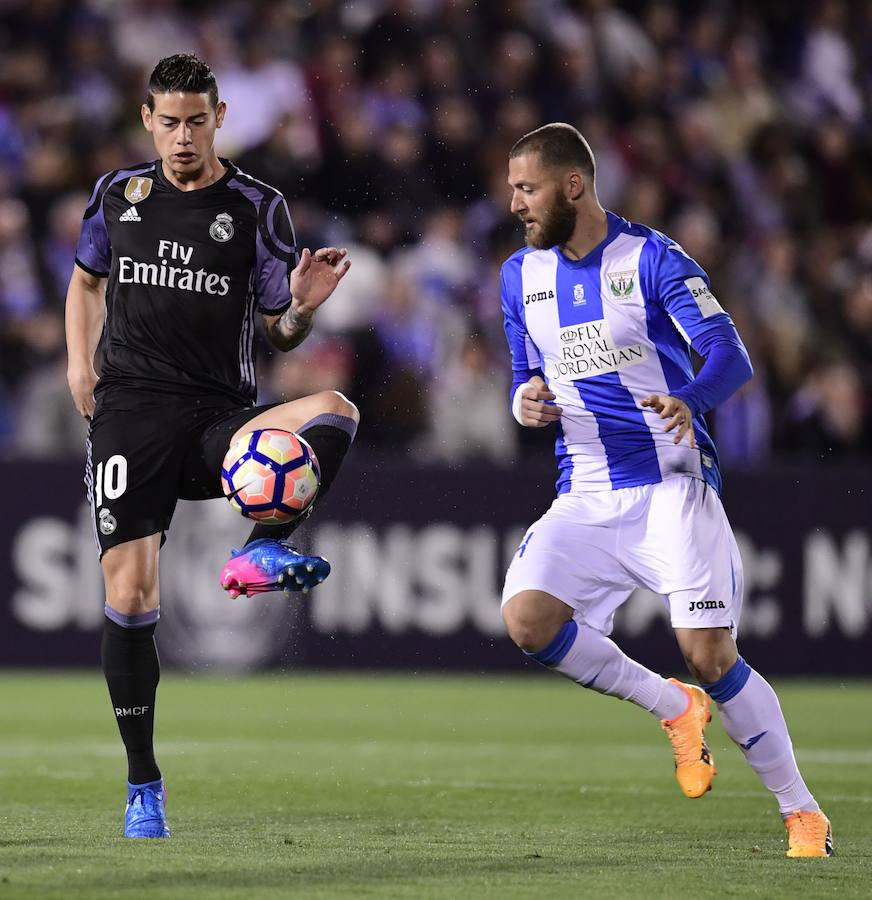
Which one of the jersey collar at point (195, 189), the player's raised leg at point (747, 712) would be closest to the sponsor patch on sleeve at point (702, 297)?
the player's raised leg at point (747, 712)

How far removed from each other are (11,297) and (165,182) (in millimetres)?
6337

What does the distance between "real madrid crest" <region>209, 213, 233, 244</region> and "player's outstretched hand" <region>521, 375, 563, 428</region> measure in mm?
1137

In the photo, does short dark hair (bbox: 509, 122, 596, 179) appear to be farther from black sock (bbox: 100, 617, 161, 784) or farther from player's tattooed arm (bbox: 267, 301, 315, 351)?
black sock (bbox: 100, 617, 161, 784)

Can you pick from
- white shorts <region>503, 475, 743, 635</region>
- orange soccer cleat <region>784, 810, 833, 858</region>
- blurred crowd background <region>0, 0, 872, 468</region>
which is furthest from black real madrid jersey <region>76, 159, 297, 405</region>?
blurred crowd background <region>0, 0, 872, 468</region>

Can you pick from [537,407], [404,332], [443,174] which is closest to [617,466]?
[537,407]

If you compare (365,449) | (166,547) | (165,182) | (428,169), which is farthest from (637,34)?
(165,182)

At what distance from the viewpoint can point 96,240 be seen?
6.41m

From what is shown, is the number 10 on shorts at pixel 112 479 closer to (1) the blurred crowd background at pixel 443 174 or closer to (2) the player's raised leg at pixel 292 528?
(2) the player's raised leg at pixel 292 528

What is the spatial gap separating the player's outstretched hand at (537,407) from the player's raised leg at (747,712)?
0.82 m

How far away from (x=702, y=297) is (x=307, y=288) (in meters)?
1.34

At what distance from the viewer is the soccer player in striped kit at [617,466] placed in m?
Answer: 6.08

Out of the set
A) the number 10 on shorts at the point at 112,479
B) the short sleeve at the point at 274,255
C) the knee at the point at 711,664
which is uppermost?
the short sleeve at the point at 274,255

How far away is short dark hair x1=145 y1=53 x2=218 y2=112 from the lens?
20.1 ft

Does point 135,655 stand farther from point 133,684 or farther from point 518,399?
point 518,399
